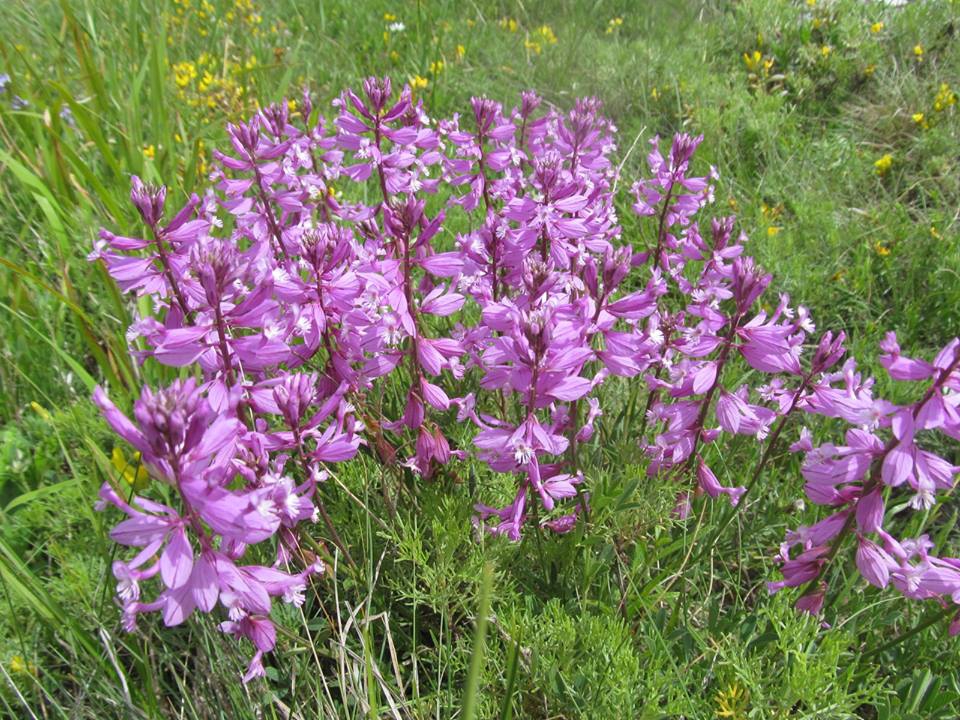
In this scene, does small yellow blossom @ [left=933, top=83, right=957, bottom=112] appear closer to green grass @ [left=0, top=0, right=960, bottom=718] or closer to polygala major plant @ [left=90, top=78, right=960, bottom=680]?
green grass @ [left=0, top=0, right=960, bottom=718]

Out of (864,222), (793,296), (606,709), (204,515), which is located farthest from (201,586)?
(864,222)

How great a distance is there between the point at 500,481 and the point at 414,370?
580mm

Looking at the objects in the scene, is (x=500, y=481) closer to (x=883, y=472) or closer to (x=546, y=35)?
(x=883, y=472)

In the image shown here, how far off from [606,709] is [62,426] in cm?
274

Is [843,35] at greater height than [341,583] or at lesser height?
greater

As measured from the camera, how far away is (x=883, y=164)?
550 cm

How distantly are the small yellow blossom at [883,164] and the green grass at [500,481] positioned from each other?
118mm

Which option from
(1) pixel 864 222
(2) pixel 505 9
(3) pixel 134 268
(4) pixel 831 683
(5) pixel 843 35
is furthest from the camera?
(2) pixel 505 9

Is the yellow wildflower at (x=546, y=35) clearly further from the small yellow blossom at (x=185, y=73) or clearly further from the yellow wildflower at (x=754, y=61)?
the small yellow blossom at (x=185, y=73)

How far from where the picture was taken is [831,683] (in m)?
2.10

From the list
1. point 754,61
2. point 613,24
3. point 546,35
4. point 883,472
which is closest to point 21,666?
point 883,472

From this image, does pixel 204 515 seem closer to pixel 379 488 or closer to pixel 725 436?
pixel 379 488

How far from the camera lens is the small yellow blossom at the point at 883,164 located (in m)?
5.49

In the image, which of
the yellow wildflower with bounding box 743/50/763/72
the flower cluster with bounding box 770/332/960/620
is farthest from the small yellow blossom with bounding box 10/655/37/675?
the yellow wildflower with bounding box 743/50/763/72
